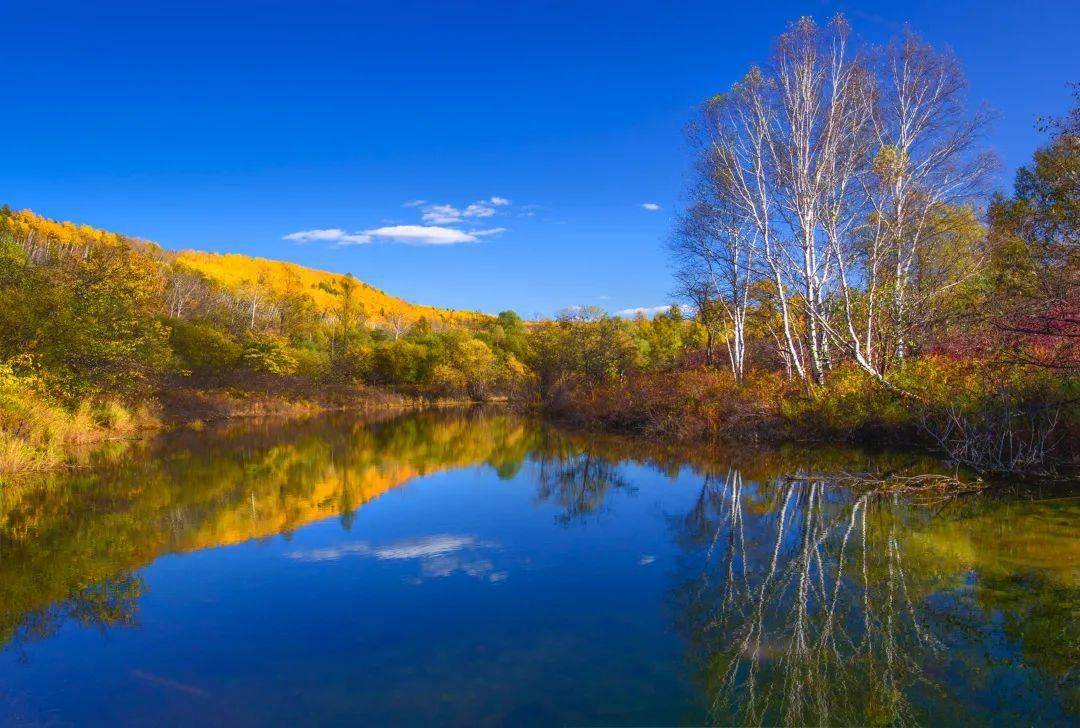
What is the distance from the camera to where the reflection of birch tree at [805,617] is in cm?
439

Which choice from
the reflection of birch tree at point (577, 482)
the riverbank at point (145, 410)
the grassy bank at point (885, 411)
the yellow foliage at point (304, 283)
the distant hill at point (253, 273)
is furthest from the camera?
the yellow foliage at point (304, 283)

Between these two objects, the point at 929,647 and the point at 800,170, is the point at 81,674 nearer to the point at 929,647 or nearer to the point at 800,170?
the point at 929,647

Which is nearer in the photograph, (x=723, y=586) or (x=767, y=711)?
(x=767, y=711)

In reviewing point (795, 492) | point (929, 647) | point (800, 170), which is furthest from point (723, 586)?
point (800, 170)

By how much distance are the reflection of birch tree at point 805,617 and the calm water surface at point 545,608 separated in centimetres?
3

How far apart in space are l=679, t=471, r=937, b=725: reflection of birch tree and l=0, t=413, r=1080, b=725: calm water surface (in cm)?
3

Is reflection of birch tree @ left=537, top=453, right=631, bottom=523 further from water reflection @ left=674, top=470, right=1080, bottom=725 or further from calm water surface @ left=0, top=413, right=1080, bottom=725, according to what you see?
water reflection @ left=674, top=470, right=1080, bottom=725

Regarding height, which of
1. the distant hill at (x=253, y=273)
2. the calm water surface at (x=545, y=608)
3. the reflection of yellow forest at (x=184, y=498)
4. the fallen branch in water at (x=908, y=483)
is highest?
the distant hill at (x=253, y=273)

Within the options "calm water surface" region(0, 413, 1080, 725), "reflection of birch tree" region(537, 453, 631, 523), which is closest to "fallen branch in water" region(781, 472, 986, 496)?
"calm water surface" region(0, 413, 1080, 725)

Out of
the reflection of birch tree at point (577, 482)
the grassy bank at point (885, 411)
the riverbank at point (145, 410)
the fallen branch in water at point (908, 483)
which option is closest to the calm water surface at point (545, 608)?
the reflection of birch tree at point (577, 482)

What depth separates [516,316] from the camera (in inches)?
3686

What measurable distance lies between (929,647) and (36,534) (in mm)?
11787

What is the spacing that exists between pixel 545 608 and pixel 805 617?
2539 mm

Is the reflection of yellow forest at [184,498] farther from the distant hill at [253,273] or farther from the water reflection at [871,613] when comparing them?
the distant hill at [253,273]
